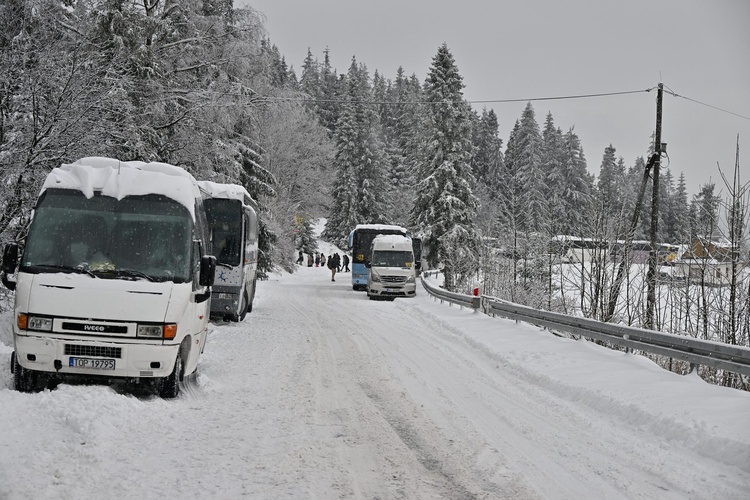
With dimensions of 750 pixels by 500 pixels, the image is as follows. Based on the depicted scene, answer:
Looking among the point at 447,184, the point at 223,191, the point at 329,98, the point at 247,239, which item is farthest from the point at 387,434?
the point at 329,98

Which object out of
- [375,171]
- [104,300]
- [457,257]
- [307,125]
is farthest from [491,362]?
[375,171]

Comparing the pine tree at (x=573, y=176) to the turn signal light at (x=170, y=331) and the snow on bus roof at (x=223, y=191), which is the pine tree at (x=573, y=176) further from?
the turn signal light at (x=170, y=331)

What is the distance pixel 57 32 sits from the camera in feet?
40.7

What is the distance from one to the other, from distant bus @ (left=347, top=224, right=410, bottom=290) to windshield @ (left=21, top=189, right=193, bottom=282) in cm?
2666

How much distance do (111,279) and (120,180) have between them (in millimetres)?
1554

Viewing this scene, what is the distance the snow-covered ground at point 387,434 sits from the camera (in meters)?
4.76

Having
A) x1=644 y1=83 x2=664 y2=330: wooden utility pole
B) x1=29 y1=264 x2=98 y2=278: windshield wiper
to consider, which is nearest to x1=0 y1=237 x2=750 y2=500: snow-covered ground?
x1=29 y1=264 x2=98 y2=278: windshield wiper

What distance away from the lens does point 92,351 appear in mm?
6758

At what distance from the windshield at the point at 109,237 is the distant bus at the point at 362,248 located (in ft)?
87.5

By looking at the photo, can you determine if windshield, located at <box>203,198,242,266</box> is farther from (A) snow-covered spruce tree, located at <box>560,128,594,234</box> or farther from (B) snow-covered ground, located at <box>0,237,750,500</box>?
(A) snow-covered spruce tree, located at <box>560,128,594,234</box>

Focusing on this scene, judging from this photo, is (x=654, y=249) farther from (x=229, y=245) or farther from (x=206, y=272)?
(x=206, y=272)

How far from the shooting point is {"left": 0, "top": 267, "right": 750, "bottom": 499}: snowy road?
476 cm

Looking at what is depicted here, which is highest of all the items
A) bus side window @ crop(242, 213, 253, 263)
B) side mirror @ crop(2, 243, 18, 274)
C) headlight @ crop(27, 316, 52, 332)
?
bus side window @ crop(242, 213, 253, 263)

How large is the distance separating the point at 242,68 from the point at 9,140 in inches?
469
